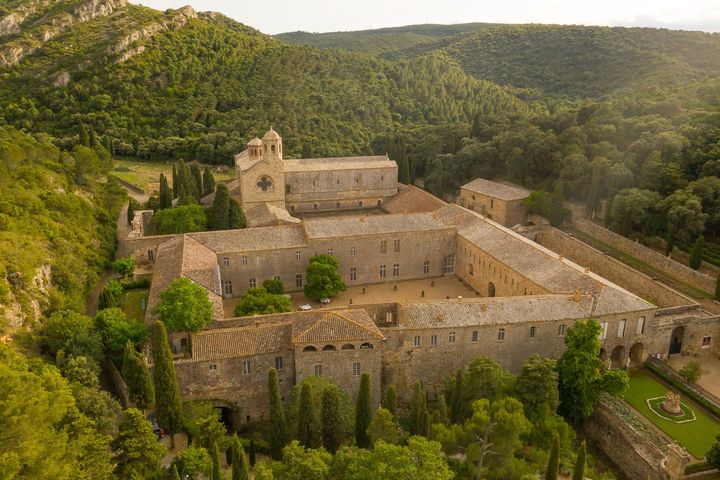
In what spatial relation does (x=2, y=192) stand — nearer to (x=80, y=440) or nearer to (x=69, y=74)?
(x=80, y=440)

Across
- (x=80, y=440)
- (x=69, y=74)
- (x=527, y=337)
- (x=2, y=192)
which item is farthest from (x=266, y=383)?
(x=69, y=74)

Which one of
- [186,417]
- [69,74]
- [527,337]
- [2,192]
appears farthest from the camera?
[69,74]

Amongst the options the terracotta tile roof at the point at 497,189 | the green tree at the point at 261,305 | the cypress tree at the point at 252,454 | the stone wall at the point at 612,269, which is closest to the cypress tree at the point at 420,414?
the cypress tree at the point at 252,454

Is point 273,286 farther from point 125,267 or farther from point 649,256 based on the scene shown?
point 649,256

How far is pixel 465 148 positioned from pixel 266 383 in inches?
2236

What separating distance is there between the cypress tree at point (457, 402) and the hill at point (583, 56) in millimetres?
84162

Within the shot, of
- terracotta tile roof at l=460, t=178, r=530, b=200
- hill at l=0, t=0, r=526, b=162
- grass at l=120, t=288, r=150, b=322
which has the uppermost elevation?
hill at l=0, t=0, r=526, b=162

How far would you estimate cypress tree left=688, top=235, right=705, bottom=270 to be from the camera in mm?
50141

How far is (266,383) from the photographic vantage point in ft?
118

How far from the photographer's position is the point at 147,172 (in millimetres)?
94750

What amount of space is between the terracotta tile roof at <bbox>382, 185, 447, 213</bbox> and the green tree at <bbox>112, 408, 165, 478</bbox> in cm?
4309

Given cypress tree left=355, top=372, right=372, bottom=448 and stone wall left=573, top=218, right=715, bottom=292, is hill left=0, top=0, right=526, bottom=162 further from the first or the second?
cypress tree left=355, top=372, right=372, bottom=448

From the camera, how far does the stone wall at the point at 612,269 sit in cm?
4609

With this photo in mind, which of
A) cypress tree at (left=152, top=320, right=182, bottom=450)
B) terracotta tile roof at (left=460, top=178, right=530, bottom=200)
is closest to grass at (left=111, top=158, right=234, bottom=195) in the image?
terracotta tile roof at (left=460, top=178, right=530, bottom=200)
